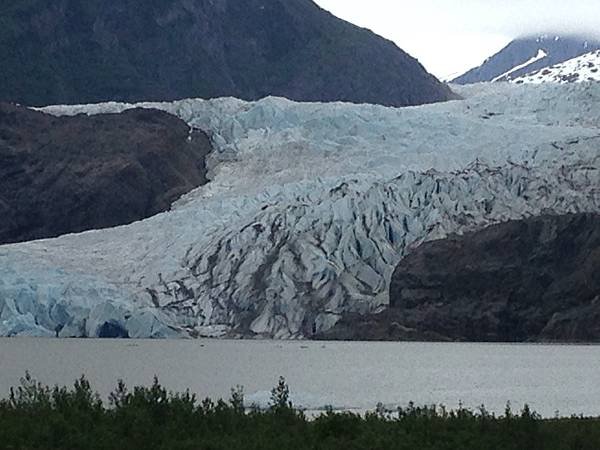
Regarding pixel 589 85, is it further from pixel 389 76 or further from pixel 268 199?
pixel 389 76

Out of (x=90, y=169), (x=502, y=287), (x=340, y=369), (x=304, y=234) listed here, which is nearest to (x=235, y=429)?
(x=340, y=369)

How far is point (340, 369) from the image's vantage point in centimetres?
3375

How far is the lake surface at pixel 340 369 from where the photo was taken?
25672 millimetres

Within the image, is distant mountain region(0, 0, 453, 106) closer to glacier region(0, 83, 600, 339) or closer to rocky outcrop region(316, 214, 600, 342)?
glacier region(0, 83, 600, 339)

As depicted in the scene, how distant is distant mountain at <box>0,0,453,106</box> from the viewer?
105875 mm

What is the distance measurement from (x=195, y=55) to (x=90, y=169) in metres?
50.4

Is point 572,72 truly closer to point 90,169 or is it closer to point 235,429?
point 90,169

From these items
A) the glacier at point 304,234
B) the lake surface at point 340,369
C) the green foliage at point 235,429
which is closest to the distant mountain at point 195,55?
the glacier at point 304,234

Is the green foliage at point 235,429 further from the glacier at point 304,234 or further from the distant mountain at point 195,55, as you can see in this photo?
the distant mountain at point 195,55

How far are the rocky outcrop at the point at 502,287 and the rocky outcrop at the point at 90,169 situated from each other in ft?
70.2

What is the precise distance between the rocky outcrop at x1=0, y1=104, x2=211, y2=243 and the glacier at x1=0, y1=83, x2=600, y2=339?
11952 mm

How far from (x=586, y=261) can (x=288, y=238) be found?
37.0 feet

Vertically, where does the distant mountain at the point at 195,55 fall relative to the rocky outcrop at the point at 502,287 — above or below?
above

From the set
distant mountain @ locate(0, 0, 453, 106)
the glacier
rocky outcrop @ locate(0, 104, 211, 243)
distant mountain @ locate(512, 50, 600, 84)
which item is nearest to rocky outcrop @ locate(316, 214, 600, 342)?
the glacier
